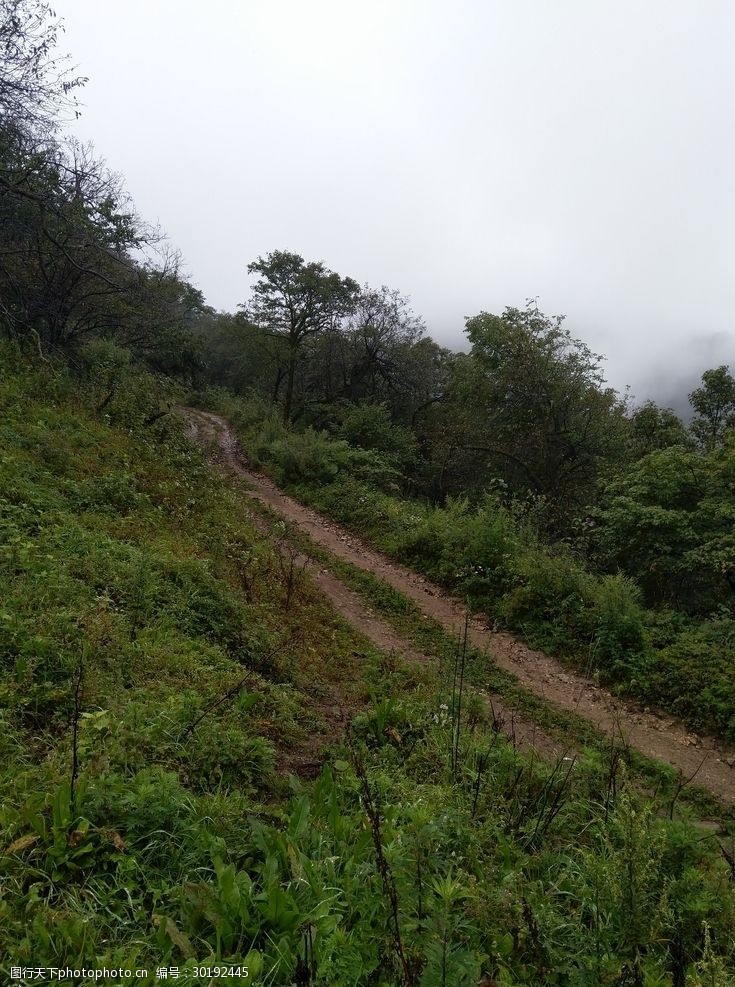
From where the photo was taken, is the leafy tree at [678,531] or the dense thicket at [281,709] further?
the leafy tree at [678,531]

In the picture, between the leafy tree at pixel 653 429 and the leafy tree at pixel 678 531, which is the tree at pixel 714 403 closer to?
the leafy tree at pixel 653 429

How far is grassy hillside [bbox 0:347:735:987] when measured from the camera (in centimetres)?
226

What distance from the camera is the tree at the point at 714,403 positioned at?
56.7 ft

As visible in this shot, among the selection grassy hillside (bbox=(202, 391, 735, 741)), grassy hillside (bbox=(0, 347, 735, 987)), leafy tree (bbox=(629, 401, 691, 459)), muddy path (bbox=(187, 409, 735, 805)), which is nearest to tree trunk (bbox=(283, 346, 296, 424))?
grassy hillside (bbox=(202, 391, 735, 741))

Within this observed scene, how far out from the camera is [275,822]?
3.13 meters

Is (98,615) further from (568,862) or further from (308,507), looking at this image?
(308,507)

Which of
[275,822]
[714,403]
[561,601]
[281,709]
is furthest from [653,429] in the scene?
[275,822]

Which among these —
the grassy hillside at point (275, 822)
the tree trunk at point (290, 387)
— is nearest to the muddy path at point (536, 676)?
the grassy hillside at point (275, 822)

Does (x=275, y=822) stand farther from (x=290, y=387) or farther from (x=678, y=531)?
(x=290, y=387)

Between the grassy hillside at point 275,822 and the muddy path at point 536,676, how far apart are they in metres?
1.28

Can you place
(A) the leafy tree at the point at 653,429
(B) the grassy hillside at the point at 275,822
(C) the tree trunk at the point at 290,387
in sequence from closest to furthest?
(B) the grassy hillside at the point at 275,822 < (A) the leafy tree at the point at 653,429 < (C) the tree trunk at the point at 290,387

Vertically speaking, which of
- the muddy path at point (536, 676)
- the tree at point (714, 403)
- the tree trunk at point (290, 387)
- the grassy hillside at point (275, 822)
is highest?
the tree at point (714, 403)

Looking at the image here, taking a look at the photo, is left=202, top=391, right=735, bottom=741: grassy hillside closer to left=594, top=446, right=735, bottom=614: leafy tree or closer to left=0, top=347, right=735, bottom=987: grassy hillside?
left=594, top=446, right=735, bottom=614: leafy tree

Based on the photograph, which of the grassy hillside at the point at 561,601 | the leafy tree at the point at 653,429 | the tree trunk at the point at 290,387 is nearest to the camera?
the grassy hillside at the point at 561,601
